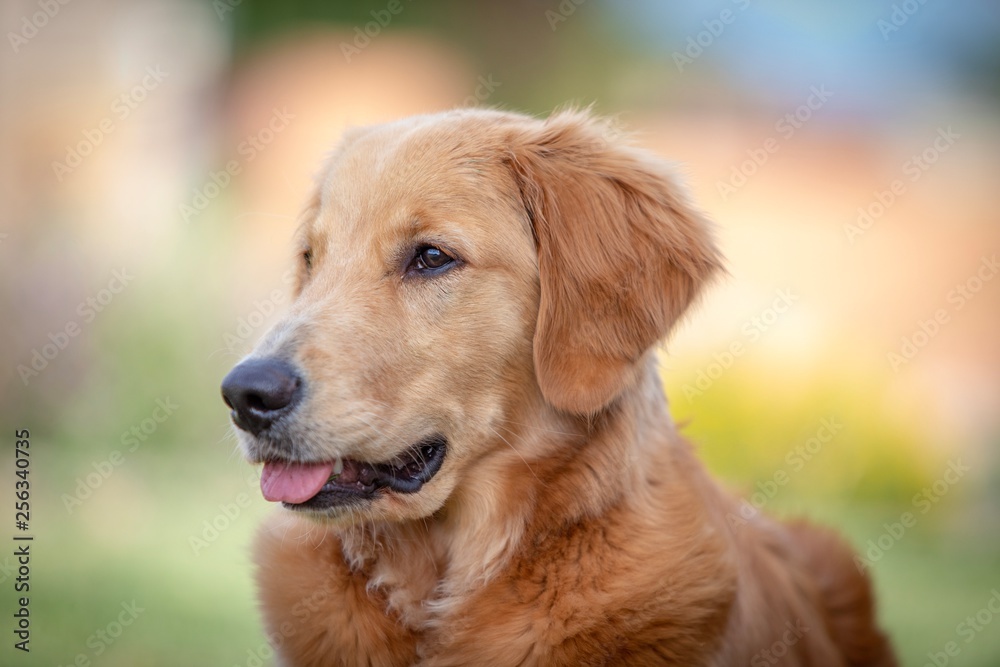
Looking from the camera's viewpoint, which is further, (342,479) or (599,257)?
(599,257)

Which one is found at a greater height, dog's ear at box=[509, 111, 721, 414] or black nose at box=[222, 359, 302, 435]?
dog's ear at box=[509, 111, 721, 414]

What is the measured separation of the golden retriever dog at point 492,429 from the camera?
2.80 metres

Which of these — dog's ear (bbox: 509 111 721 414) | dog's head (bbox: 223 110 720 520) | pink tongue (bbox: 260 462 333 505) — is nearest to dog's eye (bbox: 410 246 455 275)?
dog's head (bbox: 223 110 720 520)

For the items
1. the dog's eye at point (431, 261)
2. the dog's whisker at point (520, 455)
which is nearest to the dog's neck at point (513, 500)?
the dog's whisker at point (520, 455)

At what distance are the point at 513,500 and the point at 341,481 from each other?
618 mm

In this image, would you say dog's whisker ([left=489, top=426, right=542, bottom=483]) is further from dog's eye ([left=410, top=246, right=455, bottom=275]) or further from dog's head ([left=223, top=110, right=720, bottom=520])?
dog's eye ([left=410, top=246, right=455, bottom=275])

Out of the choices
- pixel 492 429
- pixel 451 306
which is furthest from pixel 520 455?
pixel 451 306

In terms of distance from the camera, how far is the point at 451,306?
2967mm

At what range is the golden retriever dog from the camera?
280 cm

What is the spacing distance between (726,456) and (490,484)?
4.91 m

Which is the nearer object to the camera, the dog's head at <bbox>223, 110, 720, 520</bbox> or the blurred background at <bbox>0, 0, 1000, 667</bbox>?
the dog's head at <bbox>223, 110, 720, 520</bbox>

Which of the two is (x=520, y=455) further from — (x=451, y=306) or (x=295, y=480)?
(x=295, y=480)

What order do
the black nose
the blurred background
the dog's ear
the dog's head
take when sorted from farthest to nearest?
the blurred background → the dog's ear → the dog's head → the black nose

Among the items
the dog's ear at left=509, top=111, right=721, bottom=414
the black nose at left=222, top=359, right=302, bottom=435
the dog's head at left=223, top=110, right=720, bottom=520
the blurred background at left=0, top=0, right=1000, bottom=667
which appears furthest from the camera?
the blurred background at left=0, top=0, right=1000, bottom=667
